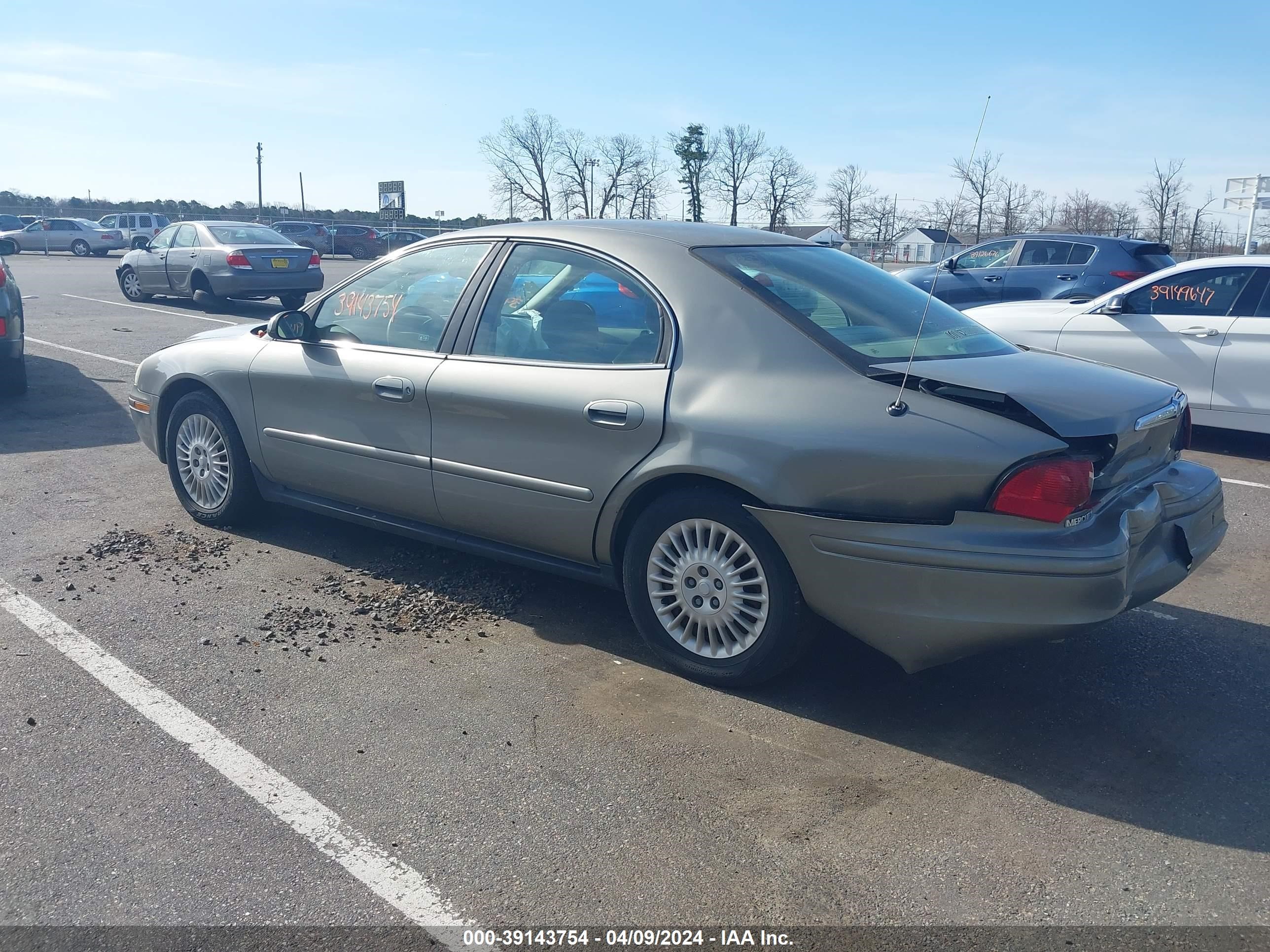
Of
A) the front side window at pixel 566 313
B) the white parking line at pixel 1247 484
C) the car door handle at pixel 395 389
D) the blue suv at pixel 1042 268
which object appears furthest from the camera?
the blue suv at pixel 1042 268

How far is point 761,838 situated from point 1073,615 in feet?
3.89

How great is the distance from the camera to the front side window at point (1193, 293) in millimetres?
7992

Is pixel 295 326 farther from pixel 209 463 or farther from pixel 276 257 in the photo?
pixel 276 257

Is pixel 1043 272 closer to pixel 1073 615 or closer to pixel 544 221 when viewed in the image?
pixel 544 221

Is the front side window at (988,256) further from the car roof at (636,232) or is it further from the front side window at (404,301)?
the front side window at (404,301)

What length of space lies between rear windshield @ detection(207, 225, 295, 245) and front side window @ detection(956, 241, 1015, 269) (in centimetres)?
1073

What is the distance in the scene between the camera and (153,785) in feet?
10.5

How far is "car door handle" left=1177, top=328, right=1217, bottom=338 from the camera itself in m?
7.93

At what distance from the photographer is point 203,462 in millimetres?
5652

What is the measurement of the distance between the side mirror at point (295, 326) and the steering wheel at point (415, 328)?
19.2 inches

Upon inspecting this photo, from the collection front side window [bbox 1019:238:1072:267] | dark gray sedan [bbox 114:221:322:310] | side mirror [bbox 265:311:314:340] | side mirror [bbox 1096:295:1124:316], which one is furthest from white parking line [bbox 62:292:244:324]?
side mirror [bbox 1096:295:1124:316]

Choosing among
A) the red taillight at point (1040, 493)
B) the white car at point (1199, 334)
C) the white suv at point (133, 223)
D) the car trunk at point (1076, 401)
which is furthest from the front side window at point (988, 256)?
the white suv at point (133, 223)

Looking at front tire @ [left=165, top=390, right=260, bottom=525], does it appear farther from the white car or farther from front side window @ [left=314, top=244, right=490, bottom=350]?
the white car

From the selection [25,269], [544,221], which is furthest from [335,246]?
[544,221]
